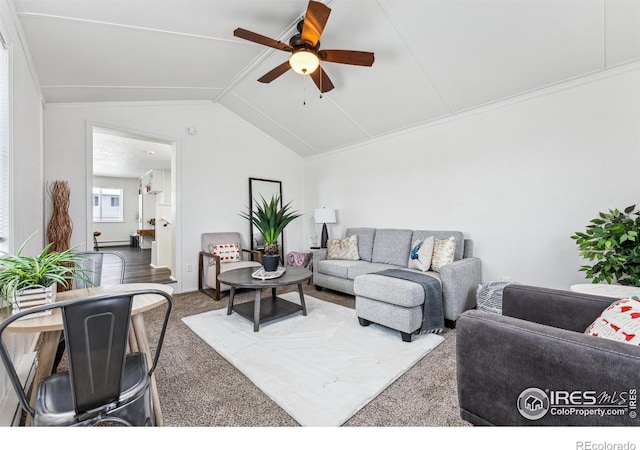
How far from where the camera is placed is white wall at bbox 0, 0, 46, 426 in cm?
174

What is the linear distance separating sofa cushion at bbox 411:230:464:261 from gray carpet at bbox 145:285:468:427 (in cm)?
117

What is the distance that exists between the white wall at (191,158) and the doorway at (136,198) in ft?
0.41

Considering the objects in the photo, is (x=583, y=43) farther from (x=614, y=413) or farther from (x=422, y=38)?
(x=614, y=413)

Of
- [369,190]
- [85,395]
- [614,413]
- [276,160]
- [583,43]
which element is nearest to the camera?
[614,413]

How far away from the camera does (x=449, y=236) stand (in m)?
3.33

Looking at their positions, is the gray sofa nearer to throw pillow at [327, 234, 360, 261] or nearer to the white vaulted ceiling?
throw pillow at [327, 234, 360, 261]

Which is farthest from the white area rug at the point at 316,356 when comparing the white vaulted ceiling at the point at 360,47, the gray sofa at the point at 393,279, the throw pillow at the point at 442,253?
the white vaulted ceiling at the point at 360,47

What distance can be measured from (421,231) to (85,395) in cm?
345

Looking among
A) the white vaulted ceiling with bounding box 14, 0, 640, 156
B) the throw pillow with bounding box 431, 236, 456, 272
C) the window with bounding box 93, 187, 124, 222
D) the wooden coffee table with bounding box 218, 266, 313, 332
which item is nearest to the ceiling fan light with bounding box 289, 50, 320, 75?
the white vaulted ceiling with bounding box 14, 0, 640, 156

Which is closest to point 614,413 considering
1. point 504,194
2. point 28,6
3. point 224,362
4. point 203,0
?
point 224,362

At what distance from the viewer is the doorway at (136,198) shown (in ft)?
15.6

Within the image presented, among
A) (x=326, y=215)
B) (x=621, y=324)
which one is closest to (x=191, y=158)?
(x=326, y=215)

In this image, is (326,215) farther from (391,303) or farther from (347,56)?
(347,56)

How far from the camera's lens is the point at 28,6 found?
1.90 meters
